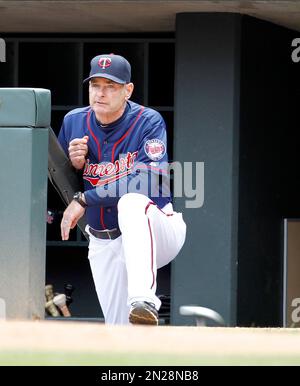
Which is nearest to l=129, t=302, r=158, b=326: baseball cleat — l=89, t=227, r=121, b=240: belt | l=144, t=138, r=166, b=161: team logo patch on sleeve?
l=144, t=138, r=166, b=161: team logo patch on sleeve

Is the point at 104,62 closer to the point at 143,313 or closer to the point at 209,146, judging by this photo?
the point at 143,313

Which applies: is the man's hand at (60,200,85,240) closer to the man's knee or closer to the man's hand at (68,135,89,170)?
the man's hand at (68,135,89,170)

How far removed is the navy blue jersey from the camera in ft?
14.7

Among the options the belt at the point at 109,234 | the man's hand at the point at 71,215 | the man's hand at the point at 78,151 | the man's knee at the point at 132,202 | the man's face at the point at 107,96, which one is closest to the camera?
the man's knee at the point at 132,202

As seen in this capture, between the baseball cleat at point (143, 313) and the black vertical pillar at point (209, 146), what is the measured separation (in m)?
4.88

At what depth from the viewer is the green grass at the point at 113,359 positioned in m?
2.10

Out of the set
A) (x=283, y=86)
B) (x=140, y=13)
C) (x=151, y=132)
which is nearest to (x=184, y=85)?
(x=140, y=13)

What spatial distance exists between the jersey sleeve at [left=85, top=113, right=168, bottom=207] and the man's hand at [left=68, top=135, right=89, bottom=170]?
15cm

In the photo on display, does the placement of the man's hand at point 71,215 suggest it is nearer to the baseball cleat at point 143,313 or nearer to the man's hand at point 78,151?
the man's hand at point 78,151

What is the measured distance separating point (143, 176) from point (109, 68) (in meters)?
0.46

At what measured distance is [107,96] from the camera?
465 cm

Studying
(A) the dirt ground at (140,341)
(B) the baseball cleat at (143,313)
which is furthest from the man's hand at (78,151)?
(A) the dirt ground at (140,341)
